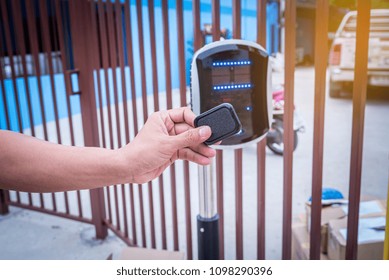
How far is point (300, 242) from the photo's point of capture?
2029 millimetres

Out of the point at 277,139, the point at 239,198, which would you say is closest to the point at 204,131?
the point at 239,198

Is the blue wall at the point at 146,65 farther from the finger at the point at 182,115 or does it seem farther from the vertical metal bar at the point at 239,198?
the finger at the point at 182,115

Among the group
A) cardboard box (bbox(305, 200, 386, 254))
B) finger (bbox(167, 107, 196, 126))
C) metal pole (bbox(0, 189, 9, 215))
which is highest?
finger (bbox(167, 107, 196, 126))

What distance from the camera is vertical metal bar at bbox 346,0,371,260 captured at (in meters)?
1.21

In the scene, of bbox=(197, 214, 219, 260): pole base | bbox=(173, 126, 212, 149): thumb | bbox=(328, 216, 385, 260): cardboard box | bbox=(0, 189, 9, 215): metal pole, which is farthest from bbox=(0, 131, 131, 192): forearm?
bbox=(0, 189, 9, 215): metal pole

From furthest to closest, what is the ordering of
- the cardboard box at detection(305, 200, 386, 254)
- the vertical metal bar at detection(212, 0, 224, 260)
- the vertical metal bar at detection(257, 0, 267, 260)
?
1. the cardboard box at detection(305, 200, 386, 254)
2. the vertical metal bar at detection(212, 0, 224, 260)
3. the vertical metal bar at detection(257, 0, 267, 260)

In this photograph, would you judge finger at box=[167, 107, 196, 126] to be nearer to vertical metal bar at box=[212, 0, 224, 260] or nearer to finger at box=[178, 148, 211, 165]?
finger at box=[178, 148, 211, 165]

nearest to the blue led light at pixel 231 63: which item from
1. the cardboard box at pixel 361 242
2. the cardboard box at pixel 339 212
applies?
the cardboard box at pixel 361 242

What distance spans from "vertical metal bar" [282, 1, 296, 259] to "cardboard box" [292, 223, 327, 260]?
0.36 m

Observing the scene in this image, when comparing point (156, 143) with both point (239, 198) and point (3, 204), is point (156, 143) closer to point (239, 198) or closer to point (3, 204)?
point (239, 198)

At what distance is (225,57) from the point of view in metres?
Result: 1.19

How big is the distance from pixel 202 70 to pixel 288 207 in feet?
2.33
